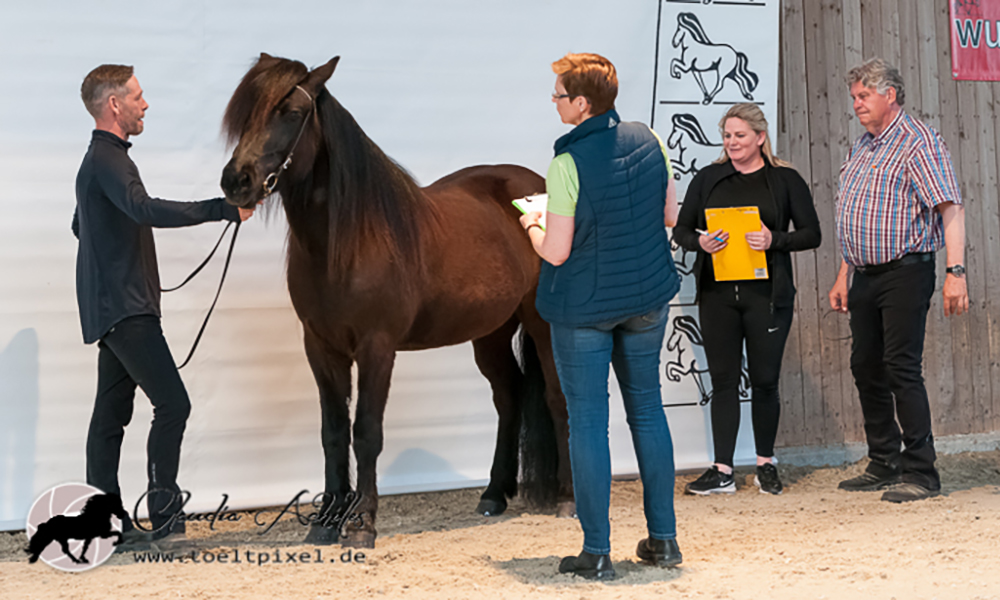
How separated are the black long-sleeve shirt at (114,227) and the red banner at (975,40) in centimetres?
414

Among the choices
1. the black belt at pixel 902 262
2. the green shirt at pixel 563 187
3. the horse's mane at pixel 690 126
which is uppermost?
the horse's mane at pixel 690 126

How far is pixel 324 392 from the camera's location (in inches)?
119

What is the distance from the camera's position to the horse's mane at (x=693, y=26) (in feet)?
14.1

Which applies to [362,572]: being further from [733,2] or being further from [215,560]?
[733,2]

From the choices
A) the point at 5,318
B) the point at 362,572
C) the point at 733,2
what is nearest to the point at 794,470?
the point at 733,2

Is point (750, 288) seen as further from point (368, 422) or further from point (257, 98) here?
point (257, 98)

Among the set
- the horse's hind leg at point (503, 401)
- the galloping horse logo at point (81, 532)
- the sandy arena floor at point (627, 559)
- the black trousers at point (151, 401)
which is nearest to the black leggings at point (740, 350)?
the sandy arena floor at point (627, 559)

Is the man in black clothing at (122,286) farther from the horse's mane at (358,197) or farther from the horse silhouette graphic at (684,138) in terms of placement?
the horse silhouette graphic at (684,138)

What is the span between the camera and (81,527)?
9.14 feet

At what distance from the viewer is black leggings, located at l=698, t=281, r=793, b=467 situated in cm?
371

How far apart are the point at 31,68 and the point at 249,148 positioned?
1.38 m

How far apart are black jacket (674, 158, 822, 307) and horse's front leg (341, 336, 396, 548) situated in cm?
155

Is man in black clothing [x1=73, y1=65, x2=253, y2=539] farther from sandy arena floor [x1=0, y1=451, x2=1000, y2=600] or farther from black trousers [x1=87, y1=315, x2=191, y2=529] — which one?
sandy arena floor [x1=0, y1=451, x2=1000, y2=600]

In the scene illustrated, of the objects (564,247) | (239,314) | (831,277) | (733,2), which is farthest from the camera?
(831,277)
